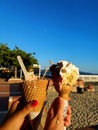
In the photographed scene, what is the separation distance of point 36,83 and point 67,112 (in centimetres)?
23

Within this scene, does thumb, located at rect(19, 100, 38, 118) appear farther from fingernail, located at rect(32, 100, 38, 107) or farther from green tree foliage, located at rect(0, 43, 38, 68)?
green tree foliage, located at rect(0, 43, 38, 68)

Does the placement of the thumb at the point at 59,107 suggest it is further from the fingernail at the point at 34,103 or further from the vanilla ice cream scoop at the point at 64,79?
the fingernail at the point at 34,103

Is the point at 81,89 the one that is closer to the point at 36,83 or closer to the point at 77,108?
the point at 77,108

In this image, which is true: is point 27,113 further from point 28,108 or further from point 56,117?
point 56,117

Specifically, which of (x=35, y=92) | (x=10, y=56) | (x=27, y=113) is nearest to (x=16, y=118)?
(x=27, y=113)

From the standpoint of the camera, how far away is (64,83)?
62.8 inches

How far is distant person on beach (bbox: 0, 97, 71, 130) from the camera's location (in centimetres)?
138

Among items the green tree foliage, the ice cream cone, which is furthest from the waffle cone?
the green tree foliage

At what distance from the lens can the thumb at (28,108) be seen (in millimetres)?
1406

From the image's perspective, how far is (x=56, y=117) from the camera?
5.12 ft

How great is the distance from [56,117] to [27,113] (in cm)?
19

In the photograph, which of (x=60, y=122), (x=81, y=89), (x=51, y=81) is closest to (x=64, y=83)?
(x=51, y=81)

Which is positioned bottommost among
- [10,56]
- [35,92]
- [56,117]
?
[56,117]

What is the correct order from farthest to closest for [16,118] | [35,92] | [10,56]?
[10,56] < [35,92] < [16,118]
